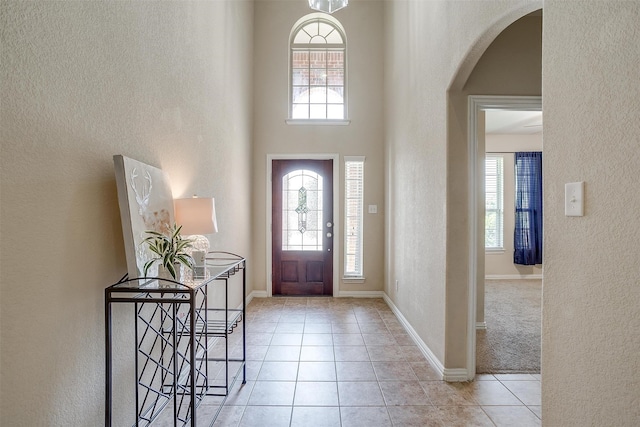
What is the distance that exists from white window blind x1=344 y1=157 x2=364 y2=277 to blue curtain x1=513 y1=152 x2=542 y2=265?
3273mm

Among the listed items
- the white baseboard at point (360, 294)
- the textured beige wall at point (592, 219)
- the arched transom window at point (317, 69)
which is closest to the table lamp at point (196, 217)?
the textured beige wall at point (592, 219)

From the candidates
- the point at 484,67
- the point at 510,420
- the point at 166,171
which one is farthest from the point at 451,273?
the point at 166,171

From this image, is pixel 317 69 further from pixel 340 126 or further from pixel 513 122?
pixel 513 122

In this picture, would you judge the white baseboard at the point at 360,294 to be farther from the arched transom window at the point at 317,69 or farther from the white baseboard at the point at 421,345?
the arched transom window at the point at 317,69

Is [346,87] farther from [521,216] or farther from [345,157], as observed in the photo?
[521,216]

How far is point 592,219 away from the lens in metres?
1.18

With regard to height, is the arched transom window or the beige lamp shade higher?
the arched transom window

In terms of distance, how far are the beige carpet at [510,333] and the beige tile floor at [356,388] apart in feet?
0.65

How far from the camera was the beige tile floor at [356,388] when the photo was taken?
6.81 ft

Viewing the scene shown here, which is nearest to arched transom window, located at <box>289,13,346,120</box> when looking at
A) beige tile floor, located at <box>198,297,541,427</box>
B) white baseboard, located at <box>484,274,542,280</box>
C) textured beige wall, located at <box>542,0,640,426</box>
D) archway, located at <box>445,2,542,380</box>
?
archway, located at <box>445,2,542,380</box>

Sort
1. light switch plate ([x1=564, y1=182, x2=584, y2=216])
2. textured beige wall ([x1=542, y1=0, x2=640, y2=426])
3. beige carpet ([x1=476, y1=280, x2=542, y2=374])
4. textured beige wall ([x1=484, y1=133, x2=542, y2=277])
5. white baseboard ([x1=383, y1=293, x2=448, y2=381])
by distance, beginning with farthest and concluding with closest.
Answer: textured beige wall ([x1=484, y1=133, x2=542, y2=277])
beige carpet ([x1=476, y1=280, x2=542, y2=374])
white baseboard ([x1=383, y1=293, x2=448, y2=381])
light switch plate ([x1=564, y1=182, x2=584, y2=216])
textured beige wall ([x1=542, y1=0, x2=640, y2=426])

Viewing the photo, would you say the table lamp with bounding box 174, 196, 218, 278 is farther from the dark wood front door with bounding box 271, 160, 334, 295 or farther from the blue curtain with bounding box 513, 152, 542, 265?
the blue curtain with bounding box 513, 152, 542, 265

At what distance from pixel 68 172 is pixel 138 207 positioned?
347 millimetres

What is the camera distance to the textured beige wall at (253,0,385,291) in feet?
16.4
